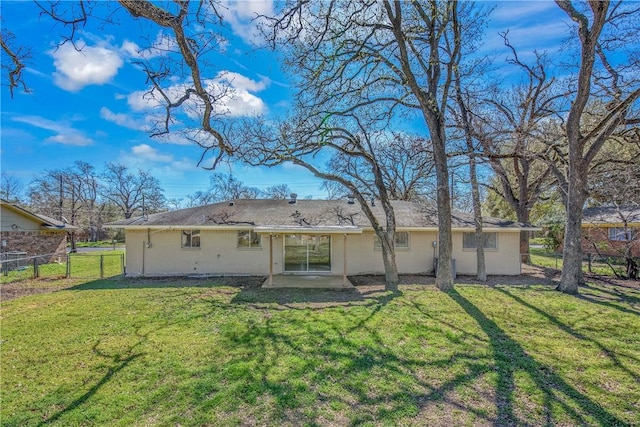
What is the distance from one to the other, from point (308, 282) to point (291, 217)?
368 centimetres

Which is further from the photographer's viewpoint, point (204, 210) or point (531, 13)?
point (204, 210)

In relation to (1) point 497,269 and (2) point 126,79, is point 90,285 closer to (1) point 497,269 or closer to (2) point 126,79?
(2) point 126,79

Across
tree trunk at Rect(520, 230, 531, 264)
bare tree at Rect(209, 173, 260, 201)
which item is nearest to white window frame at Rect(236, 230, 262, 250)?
tree trunk at Rect(520, 230, 531, 264)

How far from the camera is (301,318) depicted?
25.0ft

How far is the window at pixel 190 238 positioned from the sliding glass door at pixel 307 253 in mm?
3986

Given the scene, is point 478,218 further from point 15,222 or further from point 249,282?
point 15,222

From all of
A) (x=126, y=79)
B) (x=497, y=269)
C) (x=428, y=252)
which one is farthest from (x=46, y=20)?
(x=497, y=269)

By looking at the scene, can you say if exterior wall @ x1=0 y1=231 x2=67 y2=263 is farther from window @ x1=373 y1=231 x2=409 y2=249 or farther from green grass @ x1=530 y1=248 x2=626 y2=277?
green grass @ x1=530 y1=248 x2=626 y2=277

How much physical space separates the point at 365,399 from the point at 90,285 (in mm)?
12249

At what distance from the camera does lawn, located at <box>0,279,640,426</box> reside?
3891 mm

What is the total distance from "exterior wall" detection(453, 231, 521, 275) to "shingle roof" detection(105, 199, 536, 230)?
726mm

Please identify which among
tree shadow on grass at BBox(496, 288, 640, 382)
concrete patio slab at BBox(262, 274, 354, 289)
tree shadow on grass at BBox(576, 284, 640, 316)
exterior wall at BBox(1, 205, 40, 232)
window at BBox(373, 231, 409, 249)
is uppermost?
exterior wall at BBox(1, 205, 40, 232)

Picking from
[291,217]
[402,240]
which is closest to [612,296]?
[402,240]

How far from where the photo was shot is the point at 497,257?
14.2 meters
